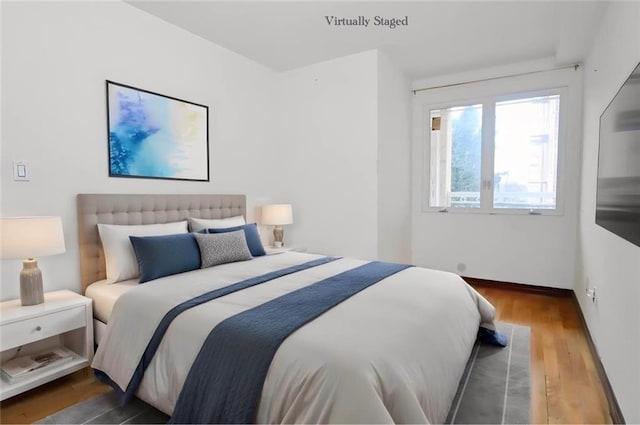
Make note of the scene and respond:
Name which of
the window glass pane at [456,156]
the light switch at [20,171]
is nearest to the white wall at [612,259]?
the window glass pane at [456,156]

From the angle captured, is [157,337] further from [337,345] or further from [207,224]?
[207,224]

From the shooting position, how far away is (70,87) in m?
2.51

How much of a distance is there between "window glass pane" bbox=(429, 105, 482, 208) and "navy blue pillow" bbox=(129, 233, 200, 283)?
3319 millimetres

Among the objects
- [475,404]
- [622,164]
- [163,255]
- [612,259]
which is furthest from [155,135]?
[612,259]

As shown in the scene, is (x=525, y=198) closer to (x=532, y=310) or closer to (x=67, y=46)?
(x=532, y=310)

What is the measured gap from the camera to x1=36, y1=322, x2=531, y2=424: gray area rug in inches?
71.7

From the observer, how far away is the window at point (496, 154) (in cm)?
405

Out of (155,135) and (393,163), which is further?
(393,163)

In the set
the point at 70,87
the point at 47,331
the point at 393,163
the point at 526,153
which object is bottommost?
the point at 47,331

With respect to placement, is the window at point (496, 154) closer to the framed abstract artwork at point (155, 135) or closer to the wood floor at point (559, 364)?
the wood floor at point (559, 364)

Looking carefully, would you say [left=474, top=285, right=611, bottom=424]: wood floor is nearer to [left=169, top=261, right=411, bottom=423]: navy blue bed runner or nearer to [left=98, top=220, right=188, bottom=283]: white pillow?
[left=169, top=261, right=411, bottom=423]: navy blue bed runner

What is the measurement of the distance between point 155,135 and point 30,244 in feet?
4.40

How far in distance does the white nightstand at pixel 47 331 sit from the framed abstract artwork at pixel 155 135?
3.46 feet

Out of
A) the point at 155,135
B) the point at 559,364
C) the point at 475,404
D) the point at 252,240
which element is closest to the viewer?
the point at 475,404
